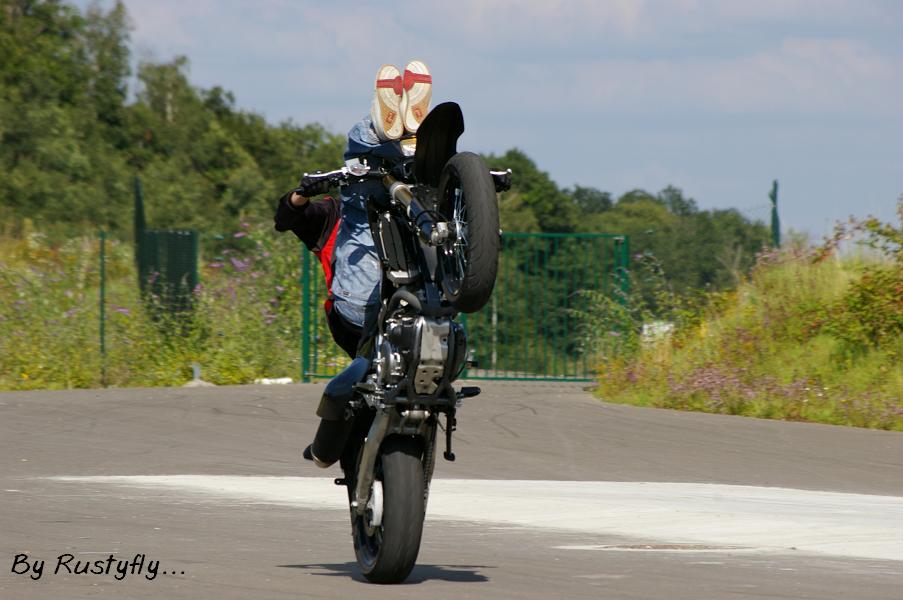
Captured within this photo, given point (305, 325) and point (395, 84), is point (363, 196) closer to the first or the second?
point (395, 84)

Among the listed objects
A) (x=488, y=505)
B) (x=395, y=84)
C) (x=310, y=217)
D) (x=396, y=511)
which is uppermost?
(x=395, y=84)

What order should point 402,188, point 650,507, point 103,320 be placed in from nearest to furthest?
point 402,188, point 650,507, point 103,320

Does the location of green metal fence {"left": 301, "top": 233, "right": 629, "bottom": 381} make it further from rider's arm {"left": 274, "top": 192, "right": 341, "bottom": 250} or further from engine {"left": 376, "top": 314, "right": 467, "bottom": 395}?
engine {"left": 376, "top": 314, "right": 467, "bottom": 395}

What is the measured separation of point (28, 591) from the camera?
637 cm

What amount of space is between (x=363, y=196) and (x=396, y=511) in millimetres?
1568

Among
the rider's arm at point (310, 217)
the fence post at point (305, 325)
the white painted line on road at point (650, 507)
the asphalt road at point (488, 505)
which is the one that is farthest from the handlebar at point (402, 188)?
the fence post at point (305, 325)

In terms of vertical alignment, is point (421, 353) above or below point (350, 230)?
below

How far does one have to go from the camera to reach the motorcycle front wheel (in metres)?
6.56

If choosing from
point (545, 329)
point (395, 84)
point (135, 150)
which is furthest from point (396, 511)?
point (135, 150)

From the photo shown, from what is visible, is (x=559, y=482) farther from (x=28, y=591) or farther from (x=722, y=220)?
(x=722, y=220)

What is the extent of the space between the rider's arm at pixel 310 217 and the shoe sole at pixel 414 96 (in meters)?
0.56

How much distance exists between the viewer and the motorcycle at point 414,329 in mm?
6562

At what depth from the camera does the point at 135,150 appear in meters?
70.0

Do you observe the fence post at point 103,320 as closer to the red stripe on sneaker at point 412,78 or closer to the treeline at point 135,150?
the red stripe on sneaker at point 412,78
